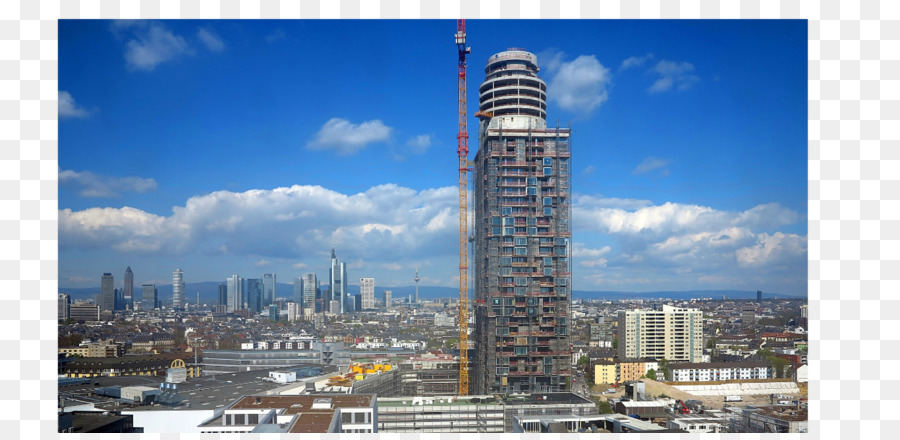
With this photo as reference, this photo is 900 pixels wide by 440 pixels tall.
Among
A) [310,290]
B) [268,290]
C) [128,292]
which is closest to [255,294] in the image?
[268,290]

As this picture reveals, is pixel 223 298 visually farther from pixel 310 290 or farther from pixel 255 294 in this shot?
pixel 310 290

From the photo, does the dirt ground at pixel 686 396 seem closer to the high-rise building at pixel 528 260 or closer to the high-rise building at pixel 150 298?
the high-rise building at pixel 528 260

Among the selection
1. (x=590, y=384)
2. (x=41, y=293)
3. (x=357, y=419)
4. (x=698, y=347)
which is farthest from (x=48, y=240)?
(x=698, y=347)

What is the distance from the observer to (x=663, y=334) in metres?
21.1

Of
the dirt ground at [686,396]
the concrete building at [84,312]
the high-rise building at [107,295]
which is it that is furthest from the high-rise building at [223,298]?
the dirt ground at [686,396]

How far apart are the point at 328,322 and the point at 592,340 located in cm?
1387

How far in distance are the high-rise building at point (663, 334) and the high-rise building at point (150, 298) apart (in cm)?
1702

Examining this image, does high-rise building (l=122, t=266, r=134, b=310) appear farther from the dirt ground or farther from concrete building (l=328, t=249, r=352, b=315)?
the dirt ground

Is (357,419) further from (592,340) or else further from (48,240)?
(592,340)

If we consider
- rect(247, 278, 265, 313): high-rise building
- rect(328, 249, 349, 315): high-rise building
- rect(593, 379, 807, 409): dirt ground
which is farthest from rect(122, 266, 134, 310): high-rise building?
rect(593, 379, 807, 409): dirt ground

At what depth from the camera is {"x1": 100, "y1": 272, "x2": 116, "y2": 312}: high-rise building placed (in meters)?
20.4

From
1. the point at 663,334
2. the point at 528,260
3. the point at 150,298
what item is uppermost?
the point at 528,260

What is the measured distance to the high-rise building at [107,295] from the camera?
67.1 ft

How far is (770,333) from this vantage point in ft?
72.9
